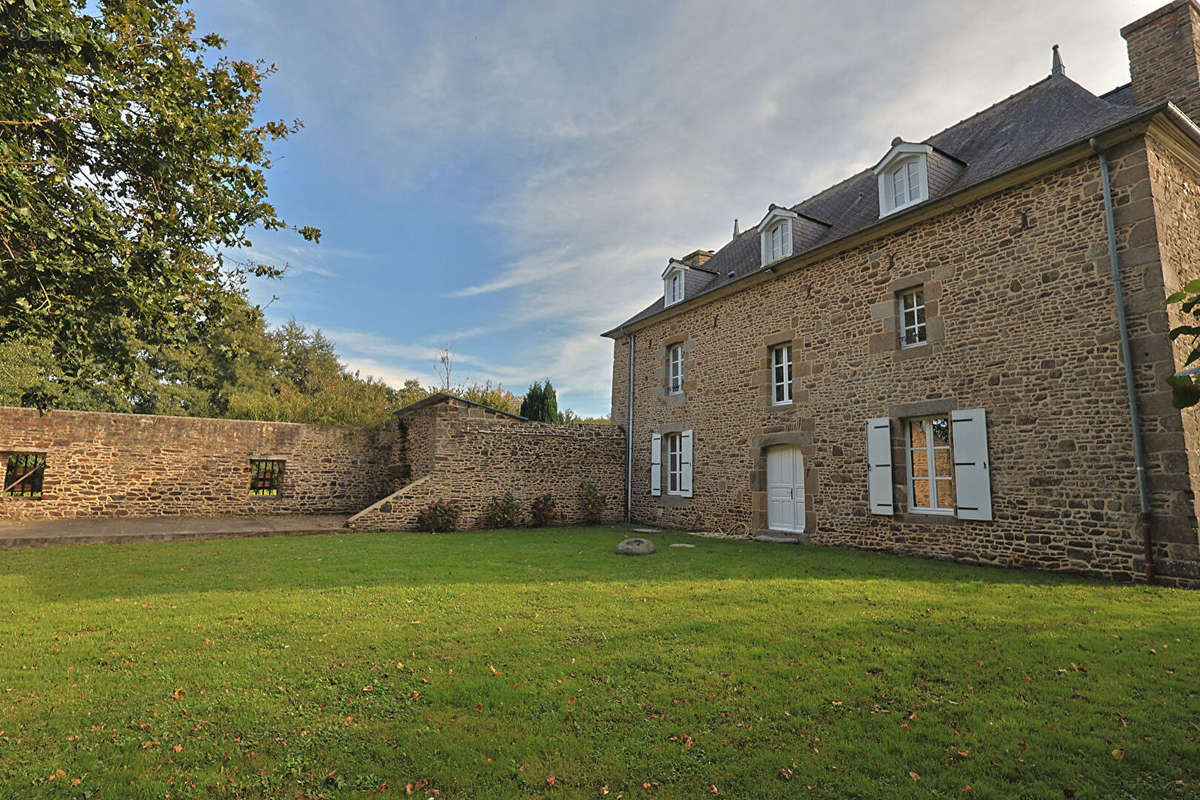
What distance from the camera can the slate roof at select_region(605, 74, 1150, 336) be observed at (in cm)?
766

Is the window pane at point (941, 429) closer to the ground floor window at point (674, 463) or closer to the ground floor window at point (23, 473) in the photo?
the ground floor window at point (674, 463)

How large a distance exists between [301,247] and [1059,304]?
30.8 feet

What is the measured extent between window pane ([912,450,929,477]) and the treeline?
40.1 feet

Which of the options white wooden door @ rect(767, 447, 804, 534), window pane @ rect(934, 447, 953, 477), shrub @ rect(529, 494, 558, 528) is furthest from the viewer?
shrub @ rect(529, 494, 558, 528)

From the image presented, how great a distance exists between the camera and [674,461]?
13.7 metres

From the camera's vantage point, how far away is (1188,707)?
3.18m

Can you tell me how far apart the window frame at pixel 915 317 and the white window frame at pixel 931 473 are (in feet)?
3.92

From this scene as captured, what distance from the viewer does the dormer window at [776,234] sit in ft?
36.6

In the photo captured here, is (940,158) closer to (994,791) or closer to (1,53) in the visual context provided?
(994,791)

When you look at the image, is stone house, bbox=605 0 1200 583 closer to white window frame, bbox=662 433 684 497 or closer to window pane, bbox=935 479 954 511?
window pane, bbox=935 479 954 511

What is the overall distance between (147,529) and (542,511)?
7355 mm

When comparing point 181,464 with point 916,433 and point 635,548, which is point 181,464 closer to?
point 635,548

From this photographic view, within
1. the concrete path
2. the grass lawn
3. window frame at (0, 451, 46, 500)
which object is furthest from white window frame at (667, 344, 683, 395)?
window frame at (0, 451, 46, 500)

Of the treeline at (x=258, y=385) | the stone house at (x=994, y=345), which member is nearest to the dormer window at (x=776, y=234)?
the stone house at (x=994, y=345)
